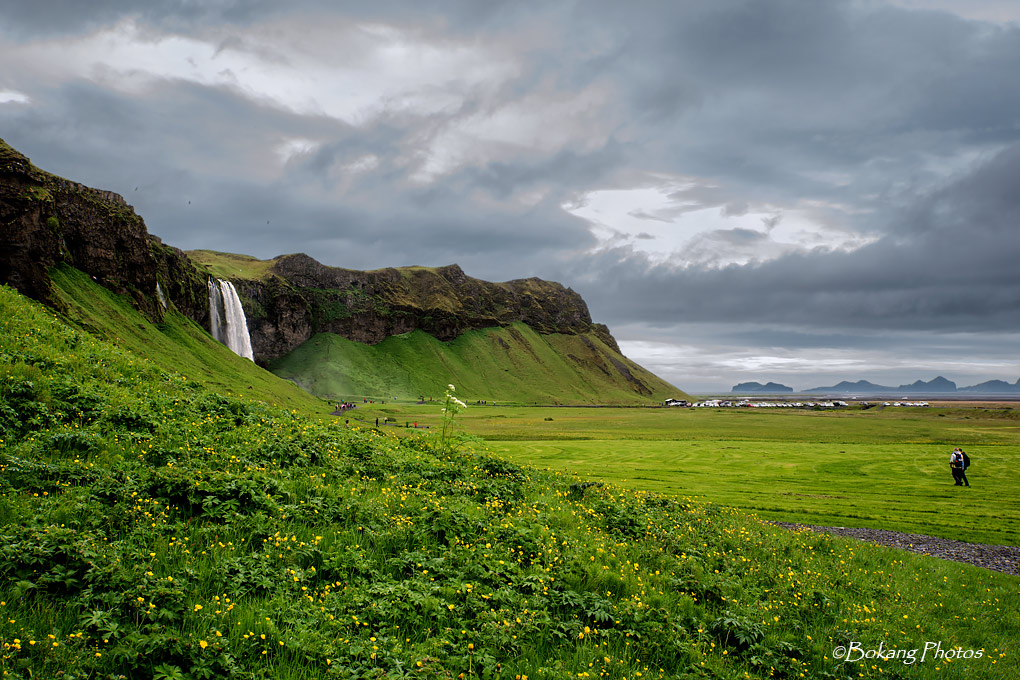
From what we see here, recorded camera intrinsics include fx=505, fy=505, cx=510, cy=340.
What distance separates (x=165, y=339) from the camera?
76.5 m

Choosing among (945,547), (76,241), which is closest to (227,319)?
(76,241)

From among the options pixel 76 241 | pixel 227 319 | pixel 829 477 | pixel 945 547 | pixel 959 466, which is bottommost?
pixel 829 477

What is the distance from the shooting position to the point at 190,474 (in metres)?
11.3

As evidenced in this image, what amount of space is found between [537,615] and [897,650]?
8.21 metres

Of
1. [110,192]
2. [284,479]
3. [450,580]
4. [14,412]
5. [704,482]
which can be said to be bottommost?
[704,482]

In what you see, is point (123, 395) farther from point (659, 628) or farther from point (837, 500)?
point (837, 500)

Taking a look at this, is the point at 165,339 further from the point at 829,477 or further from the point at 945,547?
the point at 945,547

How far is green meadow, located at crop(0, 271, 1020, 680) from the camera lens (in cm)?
744

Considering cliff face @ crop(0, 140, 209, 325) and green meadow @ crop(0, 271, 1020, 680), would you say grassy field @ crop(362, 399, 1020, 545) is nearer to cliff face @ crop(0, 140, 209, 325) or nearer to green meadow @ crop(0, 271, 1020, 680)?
green meadow @ crop(0, 271, 1020, 680)

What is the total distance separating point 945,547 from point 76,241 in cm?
10440

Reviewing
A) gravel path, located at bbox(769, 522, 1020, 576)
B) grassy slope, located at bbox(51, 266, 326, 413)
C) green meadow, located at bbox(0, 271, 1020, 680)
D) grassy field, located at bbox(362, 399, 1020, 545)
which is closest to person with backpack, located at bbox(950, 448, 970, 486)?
grassy field, located at bbox(362, 399, 1020, 545)

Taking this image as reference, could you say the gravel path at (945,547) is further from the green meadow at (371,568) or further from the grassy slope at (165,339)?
the grassy slope at (165,339)

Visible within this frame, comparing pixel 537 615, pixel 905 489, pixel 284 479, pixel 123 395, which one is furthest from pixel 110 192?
pixel 905 489

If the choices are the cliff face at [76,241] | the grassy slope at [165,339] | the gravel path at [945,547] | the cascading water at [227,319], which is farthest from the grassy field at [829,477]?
the cascading water at [227,319]
